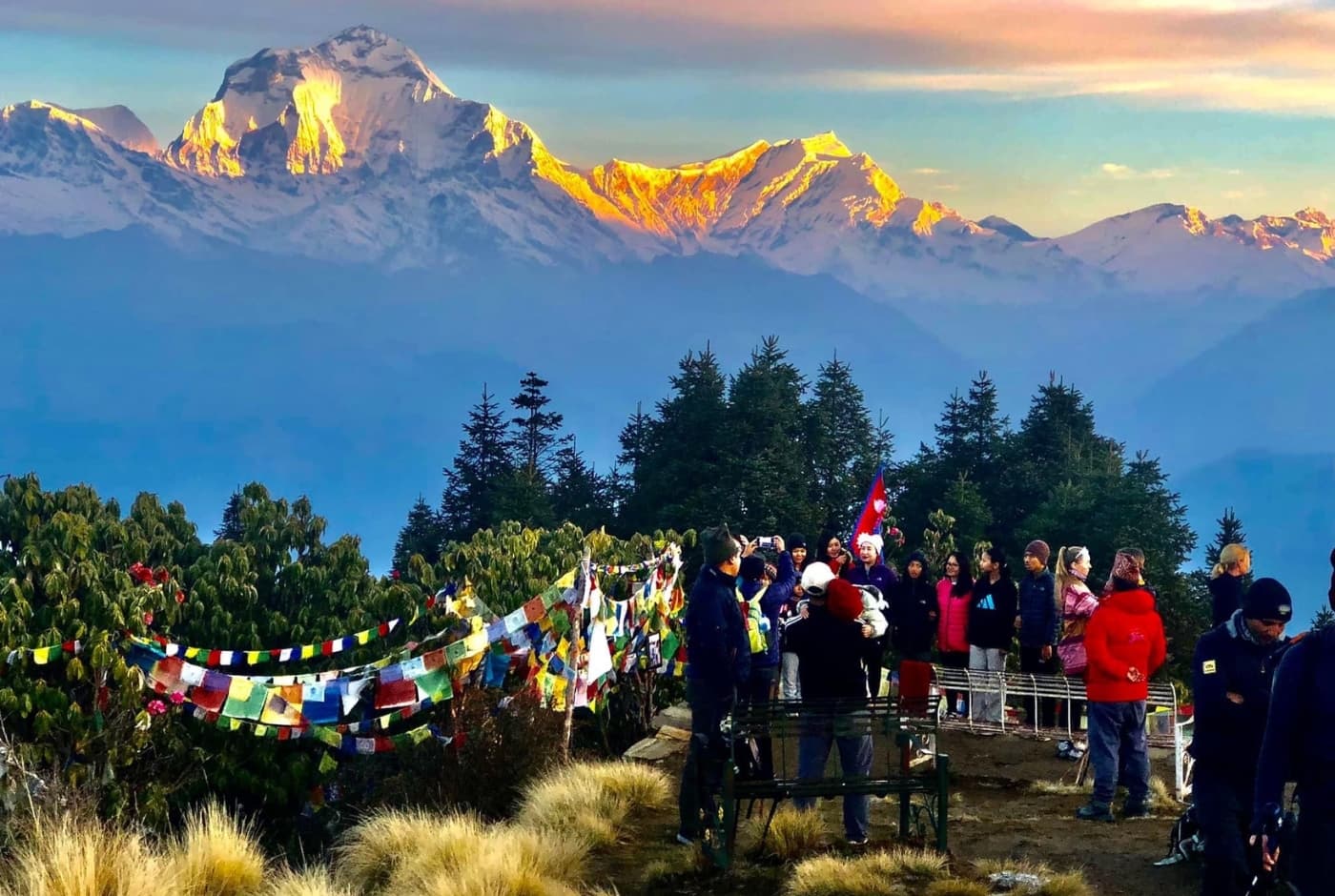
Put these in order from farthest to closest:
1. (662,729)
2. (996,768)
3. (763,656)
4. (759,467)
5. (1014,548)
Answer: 1. (1014,548)
2. (759,467)
3. (662,729)
4. (996,768)
5. (763,656)

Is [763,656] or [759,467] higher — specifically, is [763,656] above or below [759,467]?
below

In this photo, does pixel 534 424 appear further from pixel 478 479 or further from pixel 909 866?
pixel 909 866

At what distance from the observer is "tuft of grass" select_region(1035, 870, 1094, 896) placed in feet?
27.4

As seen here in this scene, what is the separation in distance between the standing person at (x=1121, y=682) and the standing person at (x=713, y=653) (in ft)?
7.58

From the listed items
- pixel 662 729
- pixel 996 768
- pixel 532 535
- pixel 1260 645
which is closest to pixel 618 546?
pixel 532 535

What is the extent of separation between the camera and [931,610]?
48.3 feet

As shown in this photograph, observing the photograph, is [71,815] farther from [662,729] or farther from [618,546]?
[618,546]

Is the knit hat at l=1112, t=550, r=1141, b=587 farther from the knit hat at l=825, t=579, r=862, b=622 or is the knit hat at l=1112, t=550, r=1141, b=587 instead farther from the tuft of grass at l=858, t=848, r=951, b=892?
the tuft of grass at l=858, t=848, r=951, b=892

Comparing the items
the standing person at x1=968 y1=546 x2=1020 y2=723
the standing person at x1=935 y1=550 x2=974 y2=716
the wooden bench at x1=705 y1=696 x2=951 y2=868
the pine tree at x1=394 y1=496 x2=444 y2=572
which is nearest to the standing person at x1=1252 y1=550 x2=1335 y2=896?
the wooden bench at x1=705 y1=696 x2=951 y2=868

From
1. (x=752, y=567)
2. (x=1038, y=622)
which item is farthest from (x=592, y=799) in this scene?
(x=1038, y=622)

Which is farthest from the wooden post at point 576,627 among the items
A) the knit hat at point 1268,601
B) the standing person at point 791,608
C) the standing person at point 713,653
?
the knit hat at point 1268,601

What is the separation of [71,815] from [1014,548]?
5396 centimetres

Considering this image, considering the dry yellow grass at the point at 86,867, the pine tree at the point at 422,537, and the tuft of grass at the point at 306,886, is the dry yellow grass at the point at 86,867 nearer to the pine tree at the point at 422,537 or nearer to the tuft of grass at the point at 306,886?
the tuft of grass at the point at 306,886

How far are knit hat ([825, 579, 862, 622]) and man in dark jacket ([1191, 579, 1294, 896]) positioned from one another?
2185 mm
